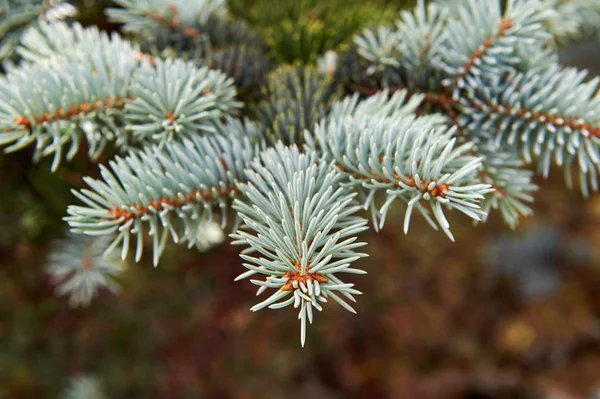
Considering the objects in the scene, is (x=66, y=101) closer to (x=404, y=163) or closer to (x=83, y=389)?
(x=404, y=163)

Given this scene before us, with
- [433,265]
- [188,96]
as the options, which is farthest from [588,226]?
[188,96]

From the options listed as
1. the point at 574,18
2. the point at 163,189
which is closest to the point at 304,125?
the point at 163,189

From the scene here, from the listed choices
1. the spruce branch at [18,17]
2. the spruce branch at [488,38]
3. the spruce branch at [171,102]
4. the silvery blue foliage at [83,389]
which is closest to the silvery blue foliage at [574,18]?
the spruce branch at [488,38]

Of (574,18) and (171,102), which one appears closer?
(171,102)

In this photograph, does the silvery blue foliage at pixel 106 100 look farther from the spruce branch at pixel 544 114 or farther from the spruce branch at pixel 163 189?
the spruce branch at pixel 544 114

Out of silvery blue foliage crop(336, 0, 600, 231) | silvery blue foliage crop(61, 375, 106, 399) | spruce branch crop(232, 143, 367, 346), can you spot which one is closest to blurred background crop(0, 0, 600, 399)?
silvery blue foliage crop(61, 375, 106, 399)

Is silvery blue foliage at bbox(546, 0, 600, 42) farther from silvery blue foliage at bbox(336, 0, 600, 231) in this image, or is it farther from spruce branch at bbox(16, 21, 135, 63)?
spruce branch at bbox(16, 21, 135, 63)

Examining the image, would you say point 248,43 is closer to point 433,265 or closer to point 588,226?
point 433,265
